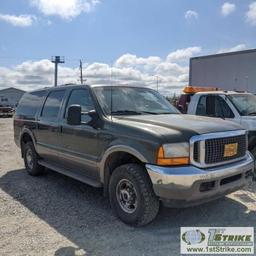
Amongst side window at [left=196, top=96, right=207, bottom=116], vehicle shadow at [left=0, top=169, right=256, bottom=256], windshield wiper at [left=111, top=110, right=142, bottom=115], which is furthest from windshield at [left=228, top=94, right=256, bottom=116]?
windshield wiper at [left=111, top=110, right=142, bottom=115]

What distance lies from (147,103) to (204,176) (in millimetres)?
2038

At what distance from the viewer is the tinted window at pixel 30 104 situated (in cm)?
755

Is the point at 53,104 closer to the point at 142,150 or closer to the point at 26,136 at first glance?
the point at 26,136

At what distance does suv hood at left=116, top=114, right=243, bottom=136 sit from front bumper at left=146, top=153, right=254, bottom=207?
1.53 feet

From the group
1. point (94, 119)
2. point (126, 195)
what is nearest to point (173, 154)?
point (126, 195)

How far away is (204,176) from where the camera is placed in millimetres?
4219

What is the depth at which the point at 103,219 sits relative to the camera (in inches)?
197

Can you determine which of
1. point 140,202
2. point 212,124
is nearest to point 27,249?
point 140,202

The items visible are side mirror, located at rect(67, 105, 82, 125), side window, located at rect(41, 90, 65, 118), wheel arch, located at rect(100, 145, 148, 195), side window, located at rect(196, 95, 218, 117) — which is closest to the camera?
wheel arch, located at rect(100, 145, 148, 195)

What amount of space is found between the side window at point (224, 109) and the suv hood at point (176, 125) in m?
3.10

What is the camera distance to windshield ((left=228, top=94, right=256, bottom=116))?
7.91m

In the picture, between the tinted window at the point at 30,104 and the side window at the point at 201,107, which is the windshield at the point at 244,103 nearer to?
the side window at the point at 201,107

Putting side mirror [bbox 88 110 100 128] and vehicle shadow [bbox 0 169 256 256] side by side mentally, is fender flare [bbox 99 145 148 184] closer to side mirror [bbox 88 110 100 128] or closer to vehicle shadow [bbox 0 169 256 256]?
side mirror [bbox 88 110 100 128]

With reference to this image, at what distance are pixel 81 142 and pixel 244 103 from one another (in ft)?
14.4
